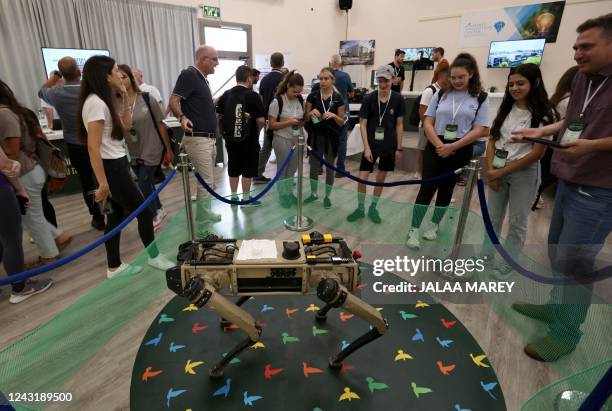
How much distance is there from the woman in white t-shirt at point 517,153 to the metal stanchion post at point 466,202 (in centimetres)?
20

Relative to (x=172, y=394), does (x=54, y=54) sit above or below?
above

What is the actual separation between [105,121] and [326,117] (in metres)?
1.96

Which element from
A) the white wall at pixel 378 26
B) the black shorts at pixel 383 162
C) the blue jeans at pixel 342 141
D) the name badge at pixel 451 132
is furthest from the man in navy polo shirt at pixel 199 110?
the white wall at pixel 378 26

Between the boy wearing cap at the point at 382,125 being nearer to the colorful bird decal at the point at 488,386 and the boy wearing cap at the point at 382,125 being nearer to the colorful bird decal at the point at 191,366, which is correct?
the colorful bird decal at the point at 488,386

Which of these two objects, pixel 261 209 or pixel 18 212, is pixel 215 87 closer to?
pixel 261 209

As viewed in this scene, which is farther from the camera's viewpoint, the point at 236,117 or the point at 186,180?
the point at 236,117

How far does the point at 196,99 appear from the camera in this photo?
2.89 m

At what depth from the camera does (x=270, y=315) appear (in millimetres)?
1828

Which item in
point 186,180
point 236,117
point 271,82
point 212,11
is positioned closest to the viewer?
point 186,180

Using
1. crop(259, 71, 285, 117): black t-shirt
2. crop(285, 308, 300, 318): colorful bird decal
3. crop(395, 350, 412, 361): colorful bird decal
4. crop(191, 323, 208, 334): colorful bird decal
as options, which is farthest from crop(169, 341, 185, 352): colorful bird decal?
crop(259, 71, 285, 117): black t-shirt

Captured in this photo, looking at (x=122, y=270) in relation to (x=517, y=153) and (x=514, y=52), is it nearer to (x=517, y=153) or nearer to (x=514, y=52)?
(x=517, y=153)

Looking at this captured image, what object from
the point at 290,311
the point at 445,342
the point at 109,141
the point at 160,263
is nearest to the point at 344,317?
the point at 290,311

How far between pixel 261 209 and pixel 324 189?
736 millimetres

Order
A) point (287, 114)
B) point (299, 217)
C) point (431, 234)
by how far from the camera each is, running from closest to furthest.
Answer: point (431, 234)
point (299, 217)
point (287, 114)
